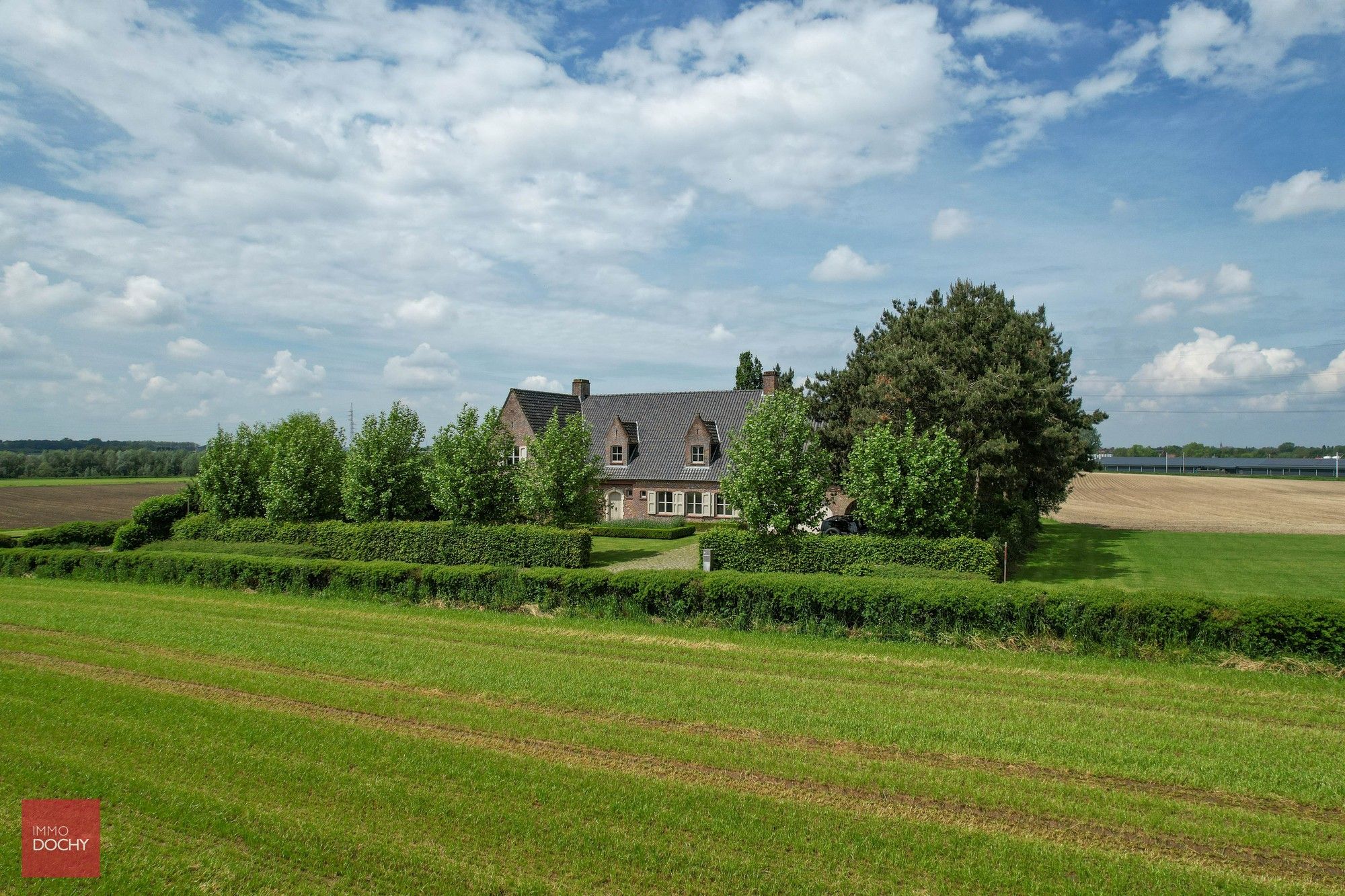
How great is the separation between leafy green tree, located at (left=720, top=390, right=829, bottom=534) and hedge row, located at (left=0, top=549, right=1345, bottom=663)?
249 inches

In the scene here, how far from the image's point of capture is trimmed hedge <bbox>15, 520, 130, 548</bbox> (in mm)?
36000

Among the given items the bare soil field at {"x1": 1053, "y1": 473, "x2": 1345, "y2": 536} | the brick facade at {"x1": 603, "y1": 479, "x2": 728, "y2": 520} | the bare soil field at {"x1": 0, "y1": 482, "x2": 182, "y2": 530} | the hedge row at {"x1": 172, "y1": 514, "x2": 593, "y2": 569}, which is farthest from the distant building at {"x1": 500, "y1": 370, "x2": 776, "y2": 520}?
the bare soil field at {"x1": 0, "y1": 482, "x2": 182, "y2": 530}

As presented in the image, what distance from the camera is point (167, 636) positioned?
16.6 m

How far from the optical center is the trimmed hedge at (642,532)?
41156 mm

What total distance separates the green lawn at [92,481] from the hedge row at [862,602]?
244 ft

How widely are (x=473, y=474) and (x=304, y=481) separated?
27.6ft

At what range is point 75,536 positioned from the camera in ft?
122

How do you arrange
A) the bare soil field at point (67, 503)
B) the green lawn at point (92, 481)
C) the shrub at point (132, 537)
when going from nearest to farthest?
1. the shrub at point (132, 537)
2. the bare soil field at point (67, 503)
3. the green lawn at point (92, 481)

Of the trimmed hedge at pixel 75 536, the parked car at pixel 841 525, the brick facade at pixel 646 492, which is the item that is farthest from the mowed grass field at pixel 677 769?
the brick facade at pixel 646 492

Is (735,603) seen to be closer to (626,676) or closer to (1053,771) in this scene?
(626,676)

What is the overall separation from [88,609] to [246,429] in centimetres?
1738

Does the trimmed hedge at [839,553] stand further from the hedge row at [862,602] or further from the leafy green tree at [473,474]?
the leafy green tree at [473,474]

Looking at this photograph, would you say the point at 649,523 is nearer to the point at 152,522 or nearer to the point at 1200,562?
the point at 152,522

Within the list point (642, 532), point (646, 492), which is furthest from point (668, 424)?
point (642, 532)
